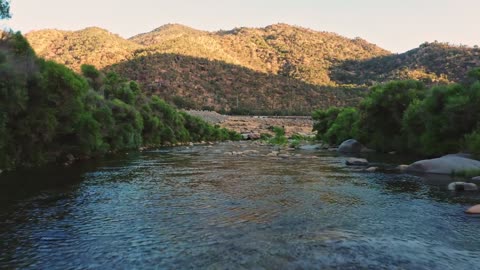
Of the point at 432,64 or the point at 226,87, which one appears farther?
the point at 432,64

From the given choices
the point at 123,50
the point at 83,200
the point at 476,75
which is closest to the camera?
the point at 83,200

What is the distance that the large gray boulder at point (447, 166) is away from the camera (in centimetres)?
2831

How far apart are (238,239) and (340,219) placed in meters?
4.90

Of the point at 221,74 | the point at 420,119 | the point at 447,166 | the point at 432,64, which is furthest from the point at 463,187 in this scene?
the point at 432,64

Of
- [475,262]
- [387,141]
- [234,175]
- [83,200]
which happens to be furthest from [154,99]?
[475,262]

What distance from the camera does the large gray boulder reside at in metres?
28.3

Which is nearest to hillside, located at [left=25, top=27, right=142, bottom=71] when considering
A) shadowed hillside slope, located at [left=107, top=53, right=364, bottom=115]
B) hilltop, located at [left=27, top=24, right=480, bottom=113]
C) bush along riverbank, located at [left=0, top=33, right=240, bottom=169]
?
hilltop, located at [left=27, top=24, right=480, bottom=113]

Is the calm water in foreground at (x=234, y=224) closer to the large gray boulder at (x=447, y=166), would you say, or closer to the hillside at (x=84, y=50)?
the large gray boulder at (x=447, y=166)

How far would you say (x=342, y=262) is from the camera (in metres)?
11.2

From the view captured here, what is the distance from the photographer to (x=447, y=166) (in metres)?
29.1

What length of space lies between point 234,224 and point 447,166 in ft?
66.5

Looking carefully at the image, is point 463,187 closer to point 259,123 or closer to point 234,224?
Result: point 234,224

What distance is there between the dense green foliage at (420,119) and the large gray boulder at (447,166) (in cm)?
226

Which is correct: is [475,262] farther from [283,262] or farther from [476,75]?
[476,75]
